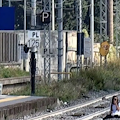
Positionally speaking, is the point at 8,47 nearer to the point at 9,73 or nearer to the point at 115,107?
the point at 9,73

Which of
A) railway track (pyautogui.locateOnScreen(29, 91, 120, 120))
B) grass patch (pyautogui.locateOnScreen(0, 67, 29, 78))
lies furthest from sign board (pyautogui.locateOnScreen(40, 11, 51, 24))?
grass patch (pyautogui.locateOnScreen(0, 67, 29, 78))

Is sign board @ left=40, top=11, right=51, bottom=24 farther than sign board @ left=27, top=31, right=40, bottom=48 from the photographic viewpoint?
Yes

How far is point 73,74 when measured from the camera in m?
26.8

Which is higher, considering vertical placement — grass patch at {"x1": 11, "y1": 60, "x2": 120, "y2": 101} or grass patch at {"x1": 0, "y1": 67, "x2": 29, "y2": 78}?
grass patch at {"x1": 0, "y1": 67, "x2": 29, "y2": 78}

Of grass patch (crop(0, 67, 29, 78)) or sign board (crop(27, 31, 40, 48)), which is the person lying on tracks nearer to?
sign board (crop(27, 31, 40, 48))

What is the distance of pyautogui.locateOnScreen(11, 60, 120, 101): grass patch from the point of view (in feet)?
67.5

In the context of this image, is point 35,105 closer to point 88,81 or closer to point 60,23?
point 88,81

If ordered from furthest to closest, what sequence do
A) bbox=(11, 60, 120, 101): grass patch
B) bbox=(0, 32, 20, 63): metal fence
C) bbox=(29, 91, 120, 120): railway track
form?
bbox=(0, 32, 20, 63): metal fence → bbox=(11, 60, 120, 101): grass patch → bbox=(29, 91, 120, 120): railway track

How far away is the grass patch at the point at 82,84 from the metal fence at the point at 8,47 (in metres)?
5.91

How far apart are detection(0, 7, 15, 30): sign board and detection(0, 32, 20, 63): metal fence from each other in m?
12.0

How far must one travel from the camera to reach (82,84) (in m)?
24.4

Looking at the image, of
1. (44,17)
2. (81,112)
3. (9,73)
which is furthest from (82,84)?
(81,112)

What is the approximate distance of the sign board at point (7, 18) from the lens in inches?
720

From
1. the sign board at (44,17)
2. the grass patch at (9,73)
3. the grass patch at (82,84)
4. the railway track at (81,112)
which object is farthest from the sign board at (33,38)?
the grass patch at (9,73)
